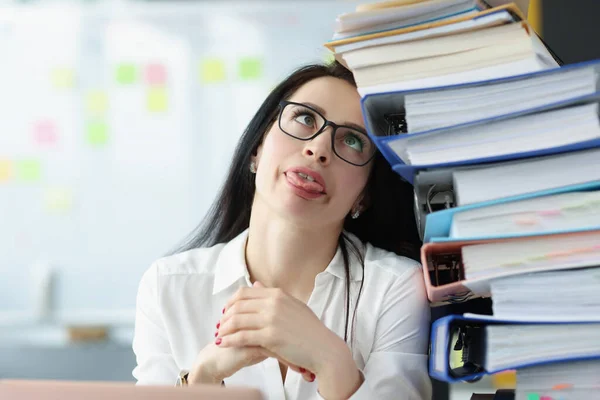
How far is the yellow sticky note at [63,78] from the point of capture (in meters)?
3.19

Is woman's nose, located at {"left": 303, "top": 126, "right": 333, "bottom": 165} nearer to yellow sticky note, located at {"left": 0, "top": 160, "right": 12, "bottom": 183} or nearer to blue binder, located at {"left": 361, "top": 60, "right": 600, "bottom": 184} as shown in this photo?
blue binder, located at {"left": 361, "top": 60, "right": 600, "bottom": 184}

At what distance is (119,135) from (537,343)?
8.83 ft

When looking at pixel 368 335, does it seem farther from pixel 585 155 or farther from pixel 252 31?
pixel 252 31

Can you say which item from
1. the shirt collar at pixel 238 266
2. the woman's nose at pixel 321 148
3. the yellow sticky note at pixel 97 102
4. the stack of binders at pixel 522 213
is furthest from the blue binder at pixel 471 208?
the yellow sticky note at pixel 97 102

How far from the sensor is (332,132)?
3.96 feet

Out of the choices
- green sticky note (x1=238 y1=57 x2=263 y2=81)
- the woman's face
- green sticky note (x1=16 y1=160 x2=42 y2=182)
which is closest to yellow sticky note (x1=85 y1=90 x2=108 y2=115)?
green sticky note (x1=16 y1=160 x2=42 y2=182)

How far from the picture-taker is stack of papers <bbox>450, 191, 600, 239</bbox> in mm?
792

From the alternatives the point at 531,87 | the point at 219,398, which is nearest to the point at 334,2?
the point at 531,87

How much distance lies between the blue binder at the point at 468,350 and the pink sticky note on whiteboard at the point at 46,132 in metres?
2.70

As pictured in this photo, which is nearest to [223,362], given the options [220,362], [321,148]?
[220,362]

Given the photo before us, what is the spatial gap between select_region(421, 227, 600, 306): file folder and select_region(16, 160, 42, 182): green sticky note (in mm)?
2713

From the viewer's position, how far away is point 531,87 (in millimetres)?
825

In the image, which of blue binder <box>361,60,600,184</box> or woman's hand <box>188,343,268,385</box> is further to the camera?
woman's hand <box>188,343,268,385</box>

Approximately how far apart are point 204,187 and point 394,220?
1884mm
